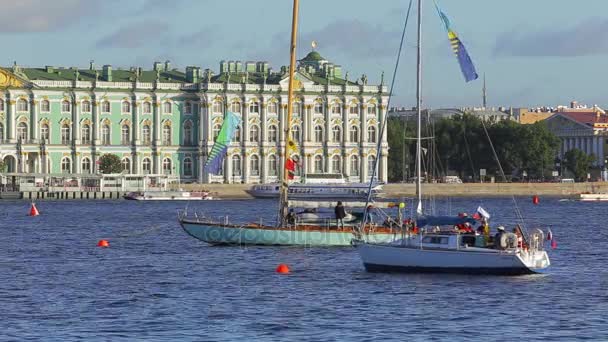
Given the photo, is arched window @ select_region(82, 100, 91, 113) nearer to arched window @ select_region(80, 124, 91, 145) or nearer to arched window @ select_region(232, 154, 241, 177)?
arched window @ select_region(80, 124, 91, 145)

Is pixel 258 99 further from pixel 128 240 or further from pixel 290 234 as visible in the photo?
pixel 290 234

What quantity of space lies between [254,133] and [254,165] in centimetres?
268

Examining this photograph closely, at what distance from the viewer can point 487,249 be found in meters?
44.8

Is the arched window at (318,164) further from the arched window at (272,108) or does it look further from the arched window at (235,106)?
the arched window at (235,106)

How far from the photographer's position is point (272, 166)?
142 m

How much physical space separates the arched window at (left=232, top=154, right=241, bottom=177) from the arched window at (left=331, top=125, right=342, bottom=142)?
27.2 feet

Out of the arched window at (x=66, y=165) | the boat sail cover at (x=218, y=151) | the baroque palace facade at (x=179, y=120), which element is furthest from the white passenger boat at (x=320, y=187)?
the boat sail cover at (x=218, y=151)

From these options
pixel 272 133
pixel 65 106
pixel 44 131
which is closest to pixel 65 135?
pixel 44 131

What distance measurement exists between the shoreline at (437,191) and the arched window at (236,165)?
18.2 ft

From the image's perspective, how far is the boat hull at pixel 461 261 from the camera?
1759 inches

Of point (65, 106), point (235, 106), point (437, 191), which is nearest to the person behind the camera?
point (437, 191)

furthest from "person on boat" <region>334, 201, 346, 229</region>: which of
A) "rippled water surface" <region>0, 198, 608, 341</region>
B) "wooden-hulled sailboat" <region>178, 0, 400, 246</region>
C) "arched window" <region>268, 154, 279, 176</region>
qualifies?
"arched window" <region>268, 154, 279, 176</region>

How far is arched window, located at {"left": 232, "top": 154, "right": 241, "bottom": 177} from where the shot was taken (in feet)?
463

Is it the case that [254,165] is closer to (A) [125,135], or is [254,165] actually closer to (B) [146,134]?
(B) [146,134]
